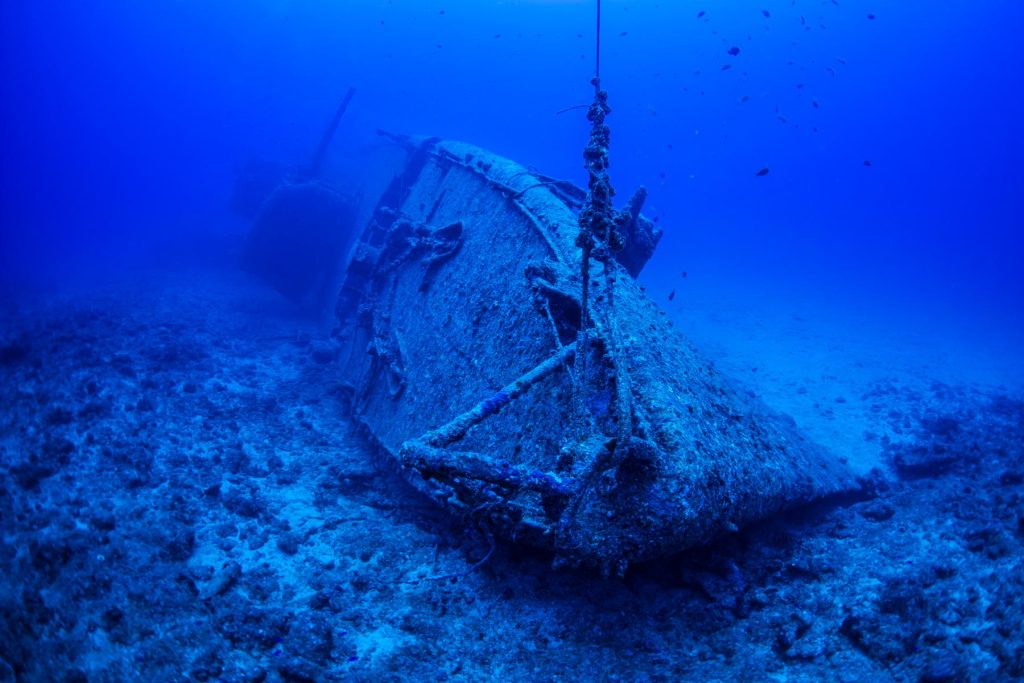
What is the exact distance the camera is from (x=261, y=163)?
2294 cm

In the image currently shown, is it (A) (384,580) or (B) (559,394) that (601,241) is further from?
(A) (384,580)

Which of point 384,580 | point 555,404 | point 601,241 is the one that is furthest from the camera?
point 384,580

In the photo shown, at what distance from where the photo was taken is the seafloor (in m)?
2.93

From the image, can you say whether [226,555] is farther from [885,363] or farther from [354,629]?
[885,363]

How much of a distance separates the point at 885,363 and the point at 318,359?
2030 centimetres

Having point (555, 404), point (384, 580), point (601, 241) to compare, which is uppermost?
point (601, 241)

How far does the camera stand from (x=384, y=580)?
374cm

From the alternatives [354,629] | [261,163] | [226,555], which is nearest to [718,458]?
[354,629]

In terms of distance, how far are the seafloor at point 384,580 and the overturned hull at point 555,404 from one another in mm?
527

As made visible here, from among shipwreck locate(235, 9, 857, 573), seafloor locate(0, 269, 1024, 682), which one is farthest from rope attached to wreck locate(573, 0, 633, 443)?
seafloor locate(0, 269, 1024, 682)

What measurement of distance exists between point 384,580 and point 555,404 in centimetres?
199

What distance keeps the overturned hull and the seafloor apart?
1.73ft

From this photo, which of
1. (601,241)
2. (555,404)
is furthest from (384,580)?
(601,241)

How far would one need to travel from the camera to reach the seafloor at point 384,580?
9.61ft
